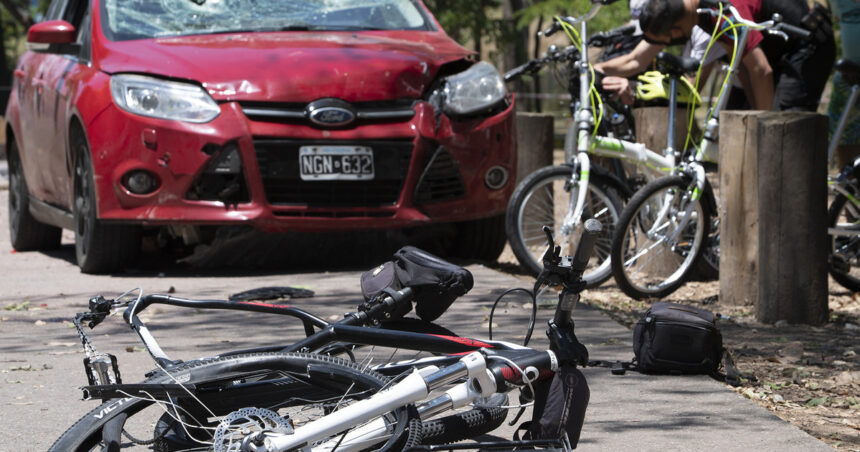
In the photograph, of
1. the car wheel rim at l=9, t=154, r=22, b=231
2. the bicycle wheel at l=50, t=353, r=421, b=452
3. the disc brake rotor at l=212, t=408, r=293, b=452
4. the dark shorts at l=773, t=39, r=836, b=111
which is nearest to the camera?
the disc brake rotor at l=212, t=408, r=293, b=452

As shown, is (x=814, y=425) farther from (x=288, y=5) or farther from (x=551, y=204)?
(x=288, y=5)

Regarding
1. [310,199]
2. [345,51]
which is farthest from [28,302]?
[345,51]

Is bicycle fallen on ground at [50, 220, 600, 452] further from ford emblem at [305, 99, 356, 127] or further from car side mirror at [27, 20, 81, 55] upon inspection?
car side mirror at [27, 20, 81, 55]

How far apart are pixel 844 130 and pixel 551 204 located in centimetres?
195

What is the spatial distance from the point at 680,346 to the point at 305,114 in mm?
2882

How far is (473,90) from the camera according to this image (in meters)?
7.36

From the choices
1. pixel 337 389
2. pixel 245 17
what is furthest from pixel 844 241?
pixel 337 389

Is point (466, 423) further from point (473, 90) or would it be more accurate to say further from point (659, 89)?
point (659, 89)

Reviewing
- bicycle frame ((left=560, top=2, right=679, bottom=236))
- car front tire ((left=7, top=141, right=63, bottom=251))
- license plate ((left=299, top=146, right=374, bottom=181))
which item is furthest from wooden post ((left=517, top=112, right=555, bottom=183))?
car front tire ((left=7, top=141, right=63, bottom=251))

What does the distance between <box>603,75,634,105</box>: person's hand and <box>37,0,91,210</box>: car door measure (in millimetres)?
2970

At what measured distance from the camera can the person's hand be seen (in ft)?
24.6

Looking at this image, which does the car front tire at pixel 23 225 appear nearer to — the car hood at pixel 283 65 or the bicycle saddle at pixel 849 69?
the car hood at pixel 283 65

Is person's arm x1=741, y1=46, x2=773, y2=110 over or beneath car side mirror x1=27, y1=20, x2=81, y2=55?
beneath

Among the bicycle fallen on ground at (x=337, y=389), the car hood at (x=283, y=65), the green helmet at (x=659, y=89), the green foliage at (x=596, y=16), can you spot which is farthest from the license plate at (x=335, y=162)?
the green foliage at (x=596, y=16)
